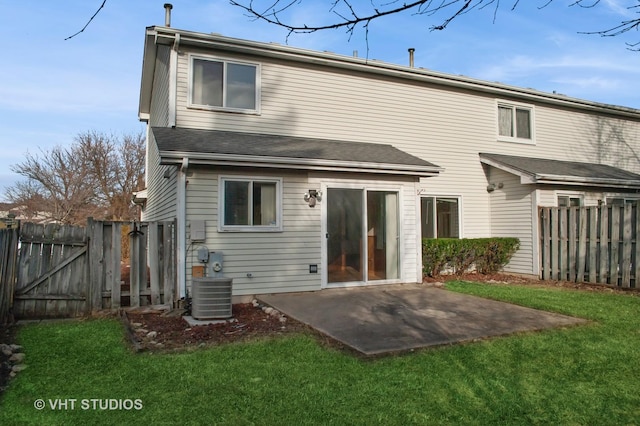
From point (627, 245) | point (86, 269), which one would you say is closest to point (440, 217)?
point (627, 245)

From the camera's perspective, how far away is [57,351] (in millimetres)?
5246

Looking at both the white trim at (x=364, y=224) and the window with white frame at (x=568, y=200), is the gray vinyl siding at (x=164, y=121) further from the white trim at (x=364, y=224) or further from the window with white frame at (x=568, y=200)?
the window with white frame at (x=568, y=200)

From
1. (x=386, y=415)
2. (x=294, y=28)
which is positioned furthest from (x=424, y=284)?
(x=294, y=28)

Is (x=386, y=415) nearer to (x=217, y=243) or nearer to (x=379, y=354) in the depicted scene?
(x=379, y=354)

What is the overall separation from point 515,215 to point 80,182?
23.1 metres

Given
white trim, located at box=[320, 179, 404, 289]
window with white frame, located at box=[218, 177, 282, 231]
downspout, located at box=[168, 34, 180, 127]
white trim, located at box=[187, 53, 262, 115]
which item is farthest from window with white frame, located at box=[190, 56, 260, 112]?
white trim, located at box=[320, 179, 404, 289]

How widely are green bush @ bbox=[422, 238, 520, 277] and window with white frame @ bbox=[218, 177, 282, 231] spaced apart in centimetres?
452

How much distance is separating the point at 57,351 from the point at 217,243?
348 cm

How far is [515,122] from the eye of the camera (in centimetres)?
1369

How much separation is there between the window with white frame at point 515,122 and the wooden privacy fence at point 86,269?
10.4m

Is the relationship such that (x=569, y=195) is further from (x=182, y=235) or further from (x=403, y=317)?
(x=182, y=235)

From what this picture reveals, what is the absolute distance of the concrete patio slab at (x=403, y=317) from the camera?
5445 millimetres

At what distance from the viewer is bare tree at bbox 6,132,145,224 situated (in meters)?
24.0

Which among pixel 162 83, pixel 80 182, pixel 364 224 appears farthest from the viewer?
pixel 80 182
